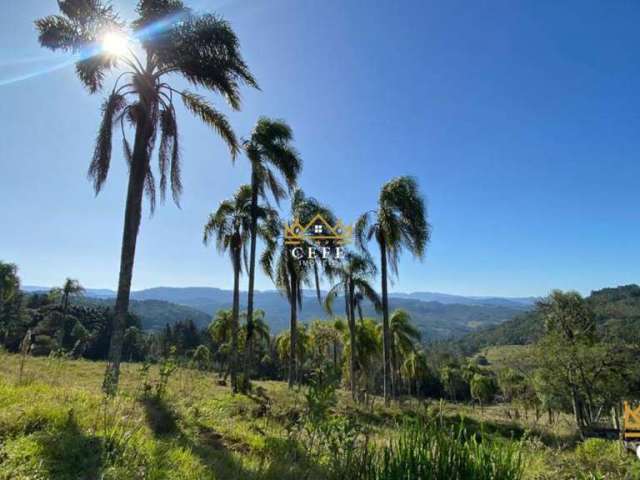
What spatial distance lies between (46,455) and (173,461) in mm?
1198

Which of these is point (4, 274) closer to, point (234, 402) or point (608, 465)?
point (234, 402)

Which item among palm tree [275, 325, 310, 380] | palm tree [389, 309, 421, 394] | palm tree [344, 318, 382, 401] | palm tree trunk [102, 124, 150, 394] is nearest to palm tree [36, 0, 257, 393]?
palm tree trunk [102, 124, 150, 394]

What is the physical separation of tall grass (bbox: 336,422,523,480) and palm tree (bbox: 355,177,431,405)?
40.4 ft

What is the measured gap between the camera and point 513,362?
30141 millimetres

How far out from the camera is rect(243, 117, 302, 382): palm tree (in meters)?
14.7

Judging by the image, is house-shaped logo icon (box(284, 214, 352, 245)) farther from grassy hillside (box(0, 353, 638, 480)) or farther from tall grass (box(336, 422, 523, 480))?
tall grass (box(336, 422, 523, 480))

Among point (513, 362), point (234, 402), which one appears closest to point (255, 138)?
point (234, 402)

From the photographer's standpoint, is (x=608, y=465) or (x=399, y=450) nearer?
(x=399, y=450)

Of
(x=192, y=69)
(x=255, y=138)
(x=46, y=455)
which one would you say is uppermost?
(x=255, y=138)

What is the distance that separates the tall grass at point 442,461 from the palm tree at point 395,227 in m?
12.3

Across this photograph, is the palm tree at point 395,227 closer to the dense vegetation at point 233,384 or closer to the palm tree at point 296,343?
the dense vegetation at point 233,384

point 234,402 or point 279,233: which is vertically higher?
point 279,233

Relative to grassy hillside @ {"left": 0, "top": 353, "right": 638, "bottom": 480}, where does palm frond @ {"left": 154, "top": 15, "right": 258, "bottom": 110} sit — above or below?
above

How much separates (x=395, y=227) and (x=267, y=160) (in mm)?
6162
